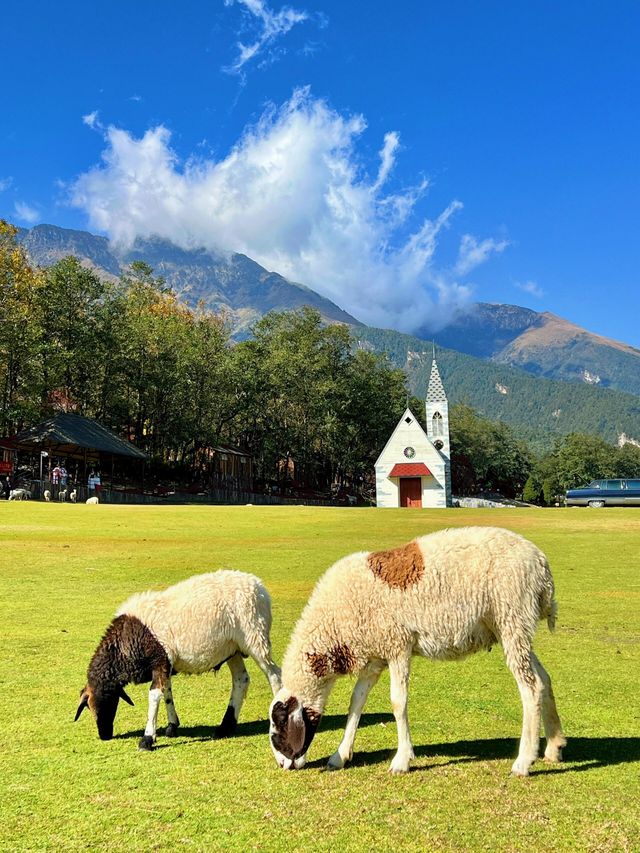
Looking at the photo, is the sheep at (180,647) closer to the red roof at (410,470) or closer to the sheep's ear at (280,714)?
the sheep's ear at (280,714)

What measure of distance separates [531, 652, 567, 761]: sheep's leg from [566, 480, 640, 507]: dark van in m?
54.6

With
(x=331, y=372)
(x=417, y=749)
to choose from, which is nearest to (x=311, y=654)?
(x=417, y=749)

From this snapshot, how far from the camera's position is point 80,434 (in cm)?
5103

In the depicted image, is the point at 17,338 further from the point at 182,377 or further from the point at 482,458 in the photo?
the point at 482,458

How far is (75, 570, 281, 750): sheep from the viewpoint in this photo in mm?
6941

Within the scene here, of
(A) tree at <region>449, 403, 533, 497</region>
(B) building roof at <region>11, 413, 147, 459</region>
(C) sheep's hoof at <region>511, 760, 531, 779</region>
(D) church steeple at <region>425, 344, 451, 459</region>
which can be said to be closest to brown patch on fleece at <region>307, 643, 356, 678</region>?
(C) sheep's hoof at <region>511, 760, 531, 779</region>

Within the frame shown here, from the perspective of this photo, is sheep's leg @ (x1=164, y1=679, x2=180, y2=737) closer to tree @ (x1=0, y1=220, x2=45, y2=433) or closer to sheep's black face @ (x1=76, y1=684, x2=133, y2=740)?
sheep's black face @ (x1=76, y1=684, x2=133, y2=740)

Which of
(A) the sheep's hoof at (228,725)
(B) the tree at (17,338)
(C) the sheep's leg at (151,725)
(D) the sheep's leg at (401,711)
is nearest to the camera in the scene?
(D) the sheep's leg at (401,711)

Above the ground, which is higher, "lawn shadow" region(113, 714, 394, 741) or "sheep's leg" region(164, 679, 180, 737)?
"sheep's leg" region(164, 679, 180, 737)

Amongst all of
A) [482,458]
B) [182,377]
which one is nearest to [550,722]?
[182,377]

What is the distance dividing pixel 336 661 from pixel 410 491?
2600 inches

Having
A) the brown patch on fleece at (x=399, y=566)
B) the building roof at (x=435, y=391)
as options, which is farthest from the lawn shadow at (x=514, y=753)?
the building roof at (x=435, y=391)

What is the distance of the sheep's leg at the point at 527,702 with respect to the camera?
5781 millimetres

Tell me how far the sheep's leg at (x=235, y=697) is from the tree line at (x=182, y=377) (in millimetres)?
49659
